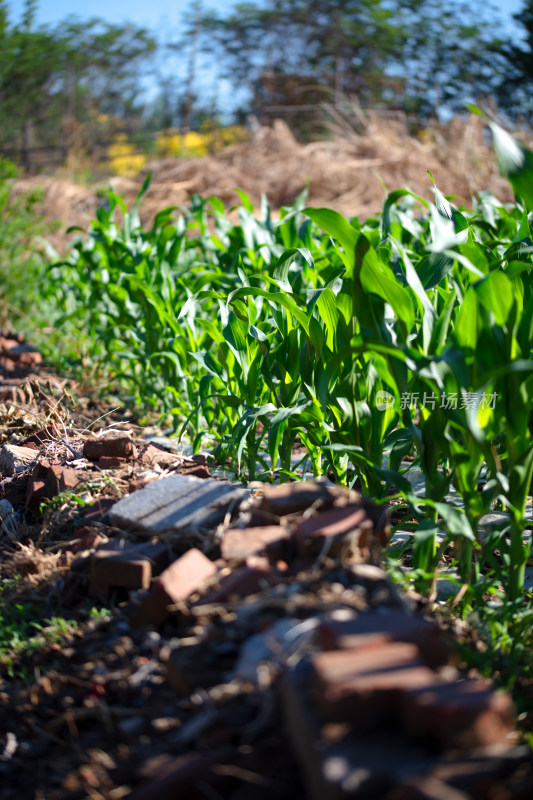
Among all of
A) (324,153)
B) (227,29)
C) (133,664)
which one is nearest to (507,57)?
(227,29)

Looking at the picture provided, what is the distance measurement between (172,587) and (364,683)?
1.81 feet

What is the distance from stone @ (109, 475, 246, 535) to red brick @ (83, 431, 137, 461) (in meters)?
0.49

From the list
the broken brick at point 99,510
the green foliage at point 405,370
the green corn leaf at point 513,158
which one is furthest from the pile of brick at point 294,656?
the green corn leaf at point 513,158

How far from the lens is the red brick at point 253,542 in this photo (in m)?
1.46

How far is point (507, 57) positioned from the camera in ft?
67.5

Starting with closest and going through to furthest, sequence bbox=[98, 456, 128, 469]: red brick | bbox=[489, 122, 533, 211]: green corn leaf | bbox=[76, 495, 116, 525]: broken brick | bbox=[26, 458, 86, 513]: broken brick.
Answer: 1. bbox=[489, 122, 533, 211]: green corn leaf
2. bbox=[76, 495, 116, 525]: broken brick
3. bbox=[26, 458, 86, 513]: broken brick
4. bbox=[98, 456, 128, 469]: red brick

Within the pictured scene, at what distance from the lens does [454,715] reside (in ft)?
3.07

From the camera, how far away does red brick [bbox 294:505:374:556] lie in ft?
4.56

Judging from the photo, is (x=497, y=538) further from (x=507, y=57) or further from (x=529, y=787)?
(x=507, y=57)

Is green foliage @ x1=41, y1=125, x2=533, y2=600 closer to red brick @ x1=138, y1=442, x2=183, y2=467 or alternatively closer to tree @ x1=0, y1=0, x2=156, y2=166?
red brick @ x1=138, y1=442, x2=183, y2=467

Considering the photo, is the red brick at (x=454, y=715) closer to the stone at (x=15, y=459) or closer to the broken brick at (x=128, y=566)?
the broken brick at (x=128, y=566)

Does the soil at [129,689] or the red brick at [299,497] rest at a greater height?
the red brick at [299,497]

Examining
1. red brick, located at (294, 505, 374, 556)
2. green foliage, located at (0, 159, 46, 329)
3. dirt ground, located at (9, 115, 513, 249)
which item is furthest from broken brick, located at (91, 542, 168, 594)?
dirt ground, located at (9, 115, 513, 249)

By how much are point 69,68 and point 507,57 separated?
52.3 ft
